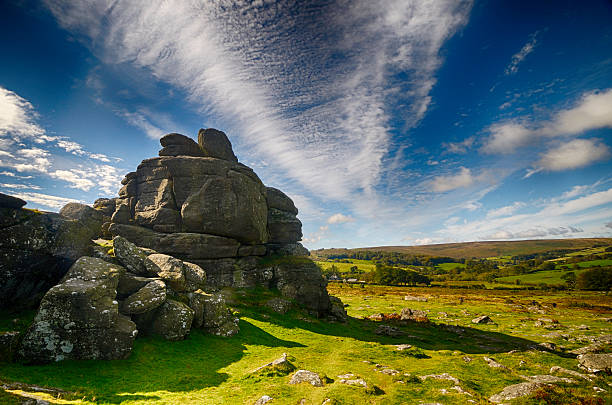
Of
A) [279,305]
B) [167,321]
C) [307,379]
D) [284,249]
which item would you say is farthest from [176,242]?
[307,379]

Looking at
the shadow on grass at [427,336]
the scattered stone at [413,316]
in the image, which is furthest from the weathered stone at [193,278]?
the scattered stone at [413,316]

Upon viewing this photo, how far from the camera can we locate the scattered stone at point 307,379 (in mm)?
13875

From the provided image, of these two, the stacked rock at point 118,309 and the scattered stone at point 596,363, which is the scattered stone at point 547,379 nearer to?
the scattered stone at point 596,363

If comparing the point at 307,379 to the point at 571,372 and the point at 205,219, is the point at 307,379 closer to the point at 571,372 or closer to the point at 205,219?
the point at 571,372

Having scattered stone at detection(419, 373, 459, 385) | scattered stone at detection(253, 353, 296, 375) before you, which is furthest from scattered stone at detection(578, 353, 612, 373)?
scattered stone at detection(253, 353, 296, 375)

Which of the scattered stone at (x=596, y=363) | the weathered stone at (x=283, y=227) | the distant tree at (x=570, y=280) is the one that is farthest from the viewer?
the distant tree at (x=570, y=280)

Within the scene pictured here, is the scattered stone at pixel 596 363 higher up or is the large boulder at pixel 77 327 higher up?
the large boulder at pixel 77 327

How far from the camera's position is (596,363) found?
2083cm

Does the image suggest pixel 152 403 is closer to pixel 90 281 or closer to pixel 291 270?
pixel 90 281

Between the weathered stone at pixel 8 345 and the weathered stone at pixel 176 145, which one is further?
the weathered stone at pixel 176 145

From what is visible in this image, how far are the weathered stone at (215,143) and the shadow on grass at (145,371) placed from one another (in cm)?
2958

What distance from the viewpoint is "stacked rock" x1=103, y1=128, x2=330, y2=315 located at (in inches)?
1368

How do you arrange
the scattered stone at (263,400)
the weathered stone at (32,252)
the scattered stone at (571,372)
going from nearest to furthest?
the scattered stone at (263,400)
the weathered stone at (32,252)
the scattered stone at (571,372)

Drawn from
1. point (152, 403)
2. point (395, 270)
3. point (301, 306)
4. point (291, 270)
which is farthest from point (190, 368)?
point (395, 270)
